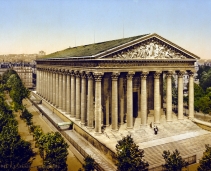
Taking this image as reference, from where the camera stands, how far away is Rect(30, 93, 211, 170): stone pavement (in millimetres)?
32453

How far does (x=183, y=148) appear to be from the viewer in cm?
3428

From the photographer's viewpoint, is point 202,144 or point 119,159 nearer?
point 119,159

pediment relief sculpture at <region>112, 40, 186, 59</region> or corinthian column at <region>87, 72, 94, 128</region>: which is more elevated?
pediment relief sculpture at <region>112, 40, 186, 59</region>

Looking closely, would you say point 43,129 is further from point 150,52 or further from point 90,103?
point 150,52

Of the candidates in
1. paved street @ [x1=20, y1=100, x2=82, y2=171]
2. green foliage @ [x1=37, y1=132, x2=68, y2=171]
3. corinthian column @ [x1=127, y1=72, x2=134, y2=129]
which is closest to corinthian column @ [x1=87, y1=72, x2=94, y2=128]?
paved street @ [x1=20, y1=100, x2=82, y2=171]

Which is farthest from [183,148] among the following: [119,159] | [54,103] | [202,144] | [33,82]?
[33,82]

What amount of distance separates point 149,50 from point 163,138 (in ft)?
44.2

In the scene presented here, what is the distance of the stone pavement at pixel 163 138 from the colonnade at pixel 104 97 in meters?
1.14

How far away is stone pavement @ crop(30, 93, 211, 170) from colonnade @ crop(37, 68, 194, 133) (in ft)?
3.74

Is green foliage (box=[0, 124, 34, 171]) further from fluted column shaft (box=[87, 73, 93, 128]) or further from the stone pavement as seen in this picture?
fluted column shaft (box=[87, 73, 93, 128])

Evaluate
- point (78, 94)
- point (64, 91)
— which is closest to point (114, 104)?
point (78, 94)

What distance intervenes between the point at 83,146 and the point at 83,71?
1152cm

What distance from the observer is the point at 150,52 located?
38594 millimetres

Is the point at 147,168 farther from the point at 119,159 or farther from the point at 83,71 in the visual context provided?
the point at 83,71
